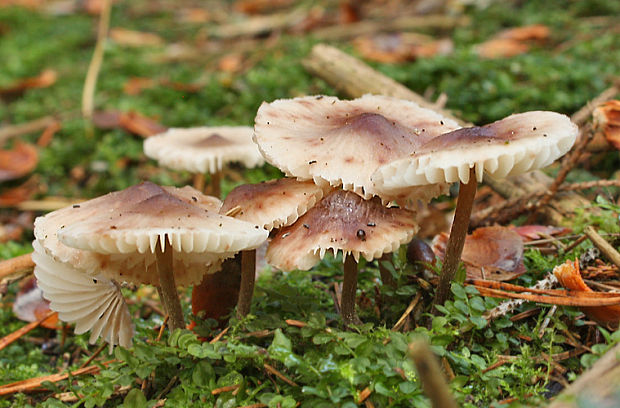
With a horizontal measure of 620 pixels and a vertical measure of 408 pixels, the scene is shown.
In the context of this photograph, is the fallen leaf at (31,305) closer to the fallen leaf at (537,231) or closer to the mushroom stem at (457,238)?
the mushroom stem at (457,238)

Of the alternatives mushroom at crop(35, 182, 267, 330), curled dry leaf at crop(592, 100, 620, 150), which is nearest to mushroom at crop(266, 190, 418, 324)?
mushroom at crop(35, 182, 267, 330)

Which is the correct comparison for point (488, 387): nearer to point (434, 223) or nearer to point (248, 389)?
point (248, 389)

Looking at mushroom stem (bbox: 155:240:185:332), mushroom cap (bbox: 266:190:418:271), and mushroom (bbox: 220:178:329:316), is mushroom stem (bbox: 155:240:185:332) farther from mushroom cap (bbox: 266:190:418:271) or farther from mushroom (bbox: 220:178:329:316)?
mushroom cap (bbox: 266:190:418:271)

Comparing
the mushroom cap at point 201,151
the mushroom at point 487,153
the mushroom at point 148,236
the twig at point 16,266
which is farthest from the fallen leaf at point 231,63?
the mushroom at point 487,153

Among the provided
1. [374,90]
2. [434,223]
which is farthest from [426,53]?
[434,223]

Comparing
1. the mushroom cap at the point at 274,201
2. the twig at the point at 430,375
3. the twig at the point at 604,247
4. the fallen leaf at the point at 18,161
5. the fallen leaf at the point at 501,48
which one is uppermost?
the twig at the point at 430,375

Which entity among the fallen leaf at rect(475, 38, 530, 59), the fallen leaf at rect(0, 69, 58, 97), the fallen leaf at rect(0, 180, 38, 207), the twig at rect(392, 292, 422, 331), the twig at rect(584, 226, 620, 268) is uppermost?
the fallen leaf at rect(475, 38, 530, 59)

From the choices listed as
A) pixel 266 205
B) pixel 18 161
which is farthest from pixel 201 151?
pixel 18 161

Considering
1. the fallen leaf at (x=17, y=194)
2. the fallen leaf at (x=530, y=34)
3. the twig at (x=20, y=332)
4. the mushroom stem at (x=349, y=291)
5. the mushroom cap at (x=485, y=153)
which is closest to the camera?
the mushroom cap at (x=485, y=153)
